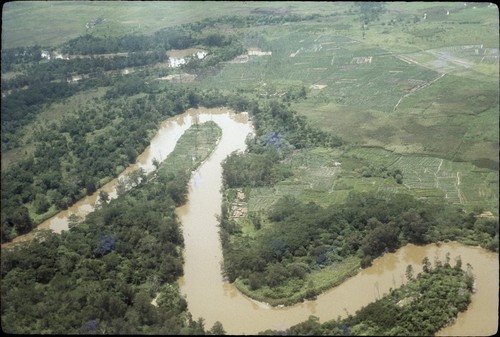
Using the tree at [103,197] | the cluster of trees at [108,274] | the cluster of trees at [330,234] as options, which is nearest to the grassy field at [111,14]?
the tree at [103,197]

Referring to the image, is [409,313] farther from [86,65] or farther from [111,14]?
[111,14]

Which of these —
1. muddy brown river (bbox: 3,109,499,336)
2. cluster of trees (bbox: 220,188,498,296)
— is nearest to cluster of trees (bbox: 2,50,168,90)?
muddy brown river (bbox: 3,109,499,336)

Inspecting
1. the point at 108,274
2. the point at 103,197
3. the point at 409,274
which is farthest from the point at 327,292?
the point at 103,197

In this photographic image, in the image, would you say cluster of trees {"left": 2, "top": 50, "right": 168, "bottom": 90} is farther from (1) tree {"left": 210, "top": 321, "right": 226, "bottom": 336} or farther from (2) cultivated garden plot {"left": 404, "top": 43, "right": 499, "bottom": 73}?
(1) tree {"left": 210, "top": 321, "right": 226, "bottom": 336}

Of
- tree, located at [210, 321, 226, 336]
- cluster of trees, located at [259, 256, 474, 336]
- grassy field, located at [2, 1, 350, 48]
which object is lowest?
tree, located at [210, 321, 226, 336]

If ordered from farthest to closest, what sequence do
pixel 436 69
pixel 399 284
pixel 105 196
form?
1. pixel 436 69
2. pixel 105 196
3. pixel 399 284

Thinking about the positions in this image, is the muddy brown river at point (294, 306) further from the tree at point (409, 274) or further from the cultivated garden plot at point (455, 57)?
the cultivated garden plot at point (455, 57)

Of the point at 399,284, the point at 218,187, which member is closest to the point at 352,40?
the point at 218,187

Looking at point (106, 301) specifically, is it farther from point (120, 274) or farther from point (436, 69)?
point (436, 69)
